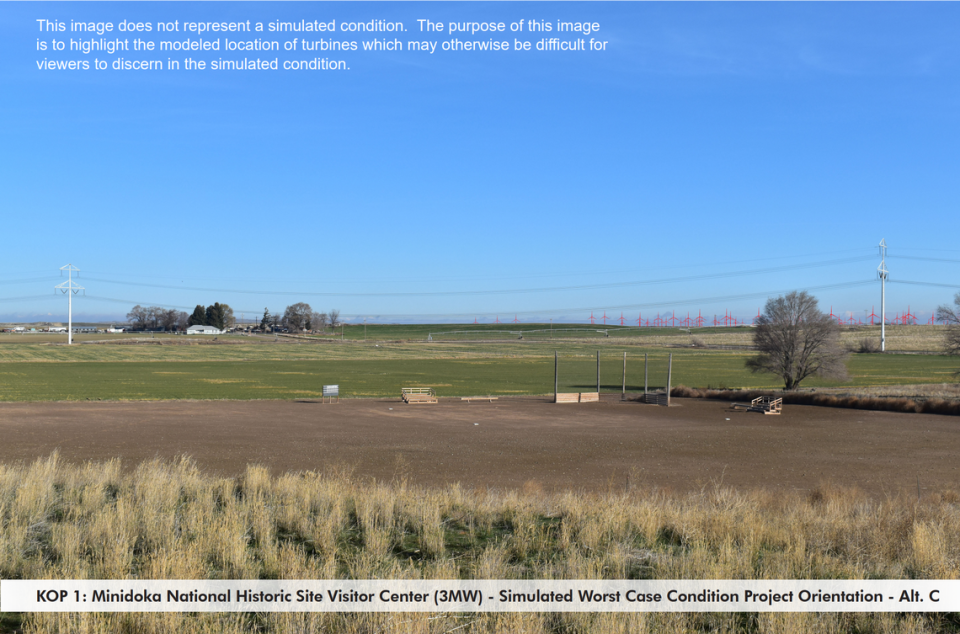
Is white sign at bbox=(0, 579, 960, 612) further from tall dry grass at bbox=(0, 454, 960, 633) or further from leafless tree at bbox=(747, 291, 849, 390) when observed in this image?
leafless tree at bbox=(747, 291, 849, 390)

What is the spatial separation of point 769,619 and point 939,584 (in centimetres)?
255

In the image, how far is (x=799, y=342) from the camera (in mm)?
49938

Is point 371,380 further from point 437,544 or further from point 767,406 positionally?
point 437,544

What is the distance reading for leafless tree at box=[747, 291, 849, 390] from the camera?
49.4m

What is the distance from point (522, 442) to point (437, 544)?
53.6 feet

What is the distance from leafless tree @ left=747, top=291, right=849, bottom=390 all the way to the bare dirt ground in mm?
12679

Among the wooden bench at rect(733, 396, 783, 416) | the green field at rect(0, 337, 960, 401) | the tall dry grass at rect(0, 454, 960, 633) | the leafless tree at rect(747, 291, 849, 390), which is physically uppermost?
the leafless tree at rect(747, 291, 849, 390)

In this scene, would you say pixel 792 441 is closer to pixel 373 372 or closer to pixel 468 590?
pixel 468 590

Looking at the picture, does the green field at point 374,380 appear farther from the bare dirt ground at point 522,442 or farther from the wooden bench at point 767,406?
the wooden bench at point 767,406

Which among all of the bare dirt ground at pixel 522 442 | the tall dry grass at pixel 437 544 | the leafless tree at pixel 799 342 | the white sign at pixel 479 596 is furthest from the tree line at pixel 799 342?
the white sign at pixel 479 596

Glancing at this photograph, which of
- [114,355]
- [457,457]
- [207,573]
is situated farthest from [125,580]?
[114,355]

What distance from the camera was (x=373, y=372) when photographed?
234 ft

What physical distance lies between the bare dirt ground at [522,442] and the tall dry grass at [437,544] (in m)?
4.48

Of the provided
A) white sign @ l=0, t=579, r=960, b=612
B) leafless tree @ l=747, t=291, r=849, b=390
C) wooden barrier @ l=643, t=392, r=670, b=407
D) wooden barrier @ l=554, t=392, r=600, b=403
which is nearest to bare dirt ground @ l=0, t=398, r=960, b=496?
wooden barrier @ l=643, t=392, r=670, b=407
